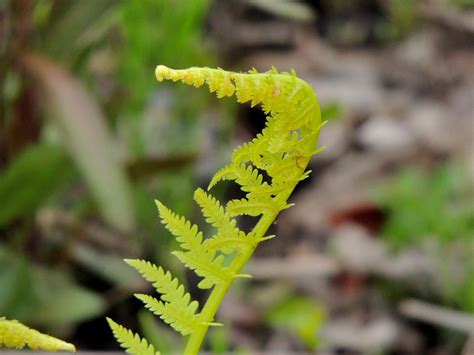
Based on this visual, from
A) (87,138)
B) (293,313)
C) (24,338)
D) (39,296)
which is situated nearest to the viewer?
(24,338)

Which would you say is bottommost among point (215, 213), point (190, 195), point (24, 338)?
point (24, 338)

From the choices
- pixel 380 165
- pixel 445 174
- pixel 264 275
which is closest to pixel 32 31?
pixel 264 275

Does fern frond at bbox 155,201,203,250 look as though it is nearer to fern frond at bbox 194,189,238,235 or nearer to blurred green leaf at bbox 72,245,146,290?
fern frond at bbox 194,189,238,235

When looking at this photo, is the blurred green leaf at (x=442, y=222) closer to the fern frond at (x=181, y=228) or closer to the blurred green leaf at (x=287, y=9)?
the blurred green leaf at (x=287, y=9)

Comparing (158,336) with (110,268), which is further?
(110,268)

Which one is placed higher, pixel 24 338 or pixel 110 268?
pixel 110 268

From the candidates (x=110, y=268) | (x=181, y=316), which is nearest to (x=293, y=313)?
(x=110, y=268)

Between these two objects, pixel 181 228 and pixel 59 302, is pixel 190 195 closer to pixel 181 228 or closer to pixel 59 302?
pixel 59 302
